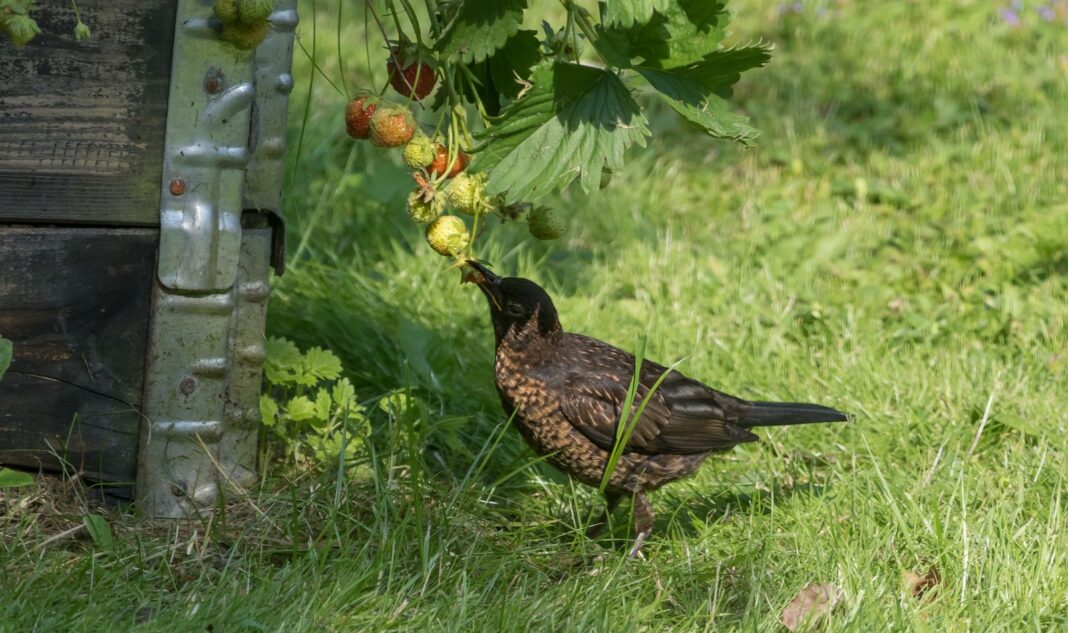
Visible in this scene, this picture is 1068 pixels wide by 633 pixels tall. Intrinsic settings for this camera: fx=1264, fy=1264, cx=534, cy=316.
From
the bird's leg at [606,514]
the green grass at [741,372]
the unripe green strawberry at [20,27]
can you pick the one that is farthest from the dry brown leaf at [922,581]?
the unripe green strawberry at [20,27]

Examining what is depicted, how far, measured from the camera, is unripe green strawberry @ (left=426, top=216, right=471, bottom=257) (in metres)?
2.61

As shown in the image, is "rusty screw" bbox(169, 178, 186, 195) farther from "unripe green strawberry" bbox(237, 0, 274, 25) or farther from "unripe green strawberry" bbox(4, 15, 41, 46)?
"unripe green strawberry" bbox(4, 15, 41, 46)

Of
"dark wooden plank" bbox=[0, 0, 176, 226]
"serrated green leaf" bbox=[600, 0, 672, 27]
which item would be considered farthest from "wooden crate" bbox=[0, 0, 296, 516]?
"serrated green leaf" bbox=[600, 0, 672, 27]

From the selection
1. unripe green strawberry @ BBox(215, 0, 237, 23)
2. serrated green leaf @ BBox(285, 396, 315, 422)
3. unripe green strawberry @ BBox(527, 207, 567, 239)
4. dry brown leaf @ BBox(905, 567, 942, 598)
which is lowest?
serrated green leaf @ BBox(285, 396, 315, 422)

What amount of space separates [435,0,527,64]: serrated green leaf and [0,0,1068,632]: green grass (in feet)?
3.16

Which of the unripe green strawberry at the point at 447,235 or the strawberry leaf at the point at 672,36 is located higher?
the strawberry leaf at the point at 672,36

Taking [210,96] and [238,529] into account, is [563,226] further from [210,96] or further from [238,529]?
[238,529]

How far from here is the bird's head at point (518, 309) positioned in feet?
11.2

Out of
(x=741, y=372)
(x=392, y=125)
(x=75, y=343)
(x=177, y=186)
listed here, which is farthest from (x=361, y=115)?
(x=741, y=372)

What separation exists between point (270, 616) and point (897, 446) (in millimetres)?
2087

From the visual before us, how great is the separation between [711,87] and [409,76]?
667mm

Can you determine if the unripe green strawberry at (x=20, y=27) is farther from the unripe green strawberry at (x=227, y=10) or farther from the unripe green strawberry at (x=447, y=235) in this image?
the unripe green strawberry at (x=447, y=235)

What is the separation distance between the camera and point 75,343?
3068 mm

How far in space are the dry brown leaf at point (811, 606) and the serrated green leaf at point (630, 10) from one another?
1.37m
